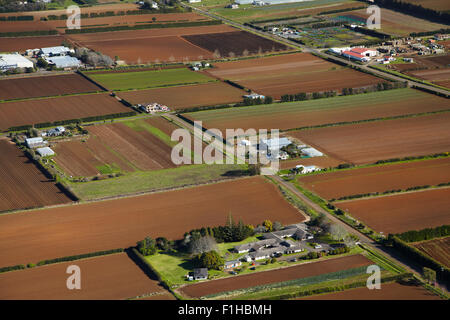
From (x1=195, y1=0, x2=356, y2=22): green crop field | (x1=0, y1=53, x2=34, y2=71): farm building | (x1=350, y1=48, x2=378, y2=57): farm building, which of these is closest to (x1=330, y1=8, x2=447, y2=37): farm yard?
(x1=195, y1=0, x2=356, y2=22): green crop field

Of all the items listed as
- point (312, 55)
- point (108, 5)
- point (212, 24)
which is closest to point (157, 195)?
point (312, 55)

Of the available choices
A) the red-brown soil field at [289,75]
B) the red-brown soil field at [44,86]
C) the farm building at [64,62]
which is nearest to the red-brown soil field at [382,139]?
the red-brown soil field at [289,75]

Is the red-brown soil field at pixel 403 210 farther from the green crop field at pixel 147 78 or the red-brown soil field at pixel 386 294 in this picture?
the green crop field at pixel 147 78

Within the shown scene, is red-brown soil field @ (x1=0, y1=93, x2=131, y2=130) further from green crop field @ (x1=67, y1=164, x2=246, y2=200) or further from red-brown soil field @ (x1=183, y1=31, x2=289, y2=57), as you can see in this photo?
red-brown soil field @ (x1=183, y1=31, x2=289, y2=57)

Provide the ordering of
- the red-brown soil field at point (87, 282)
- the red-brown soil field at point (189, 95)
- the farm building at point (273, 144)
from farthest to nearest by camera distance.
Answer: the red-brown soil field at point (189, 95) < the farm building at point (273, 144) < the red-brown soil field at point (87, 282)

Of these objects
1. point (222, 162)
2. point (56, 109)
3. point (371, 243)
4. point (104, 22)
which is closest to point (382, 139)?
point (222, 162)
